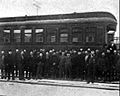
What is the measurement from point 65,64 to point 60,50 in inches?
37.2

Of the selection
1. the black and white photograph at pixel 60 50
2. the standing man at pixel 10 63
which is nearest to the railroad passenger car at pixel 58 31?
the black and white photograph at pixel 60 50

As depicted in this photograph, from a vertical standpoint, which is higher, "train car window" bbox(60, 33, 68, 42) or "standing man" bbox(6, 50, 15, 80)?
"train car window" bbox(60, 33, 68, 42)

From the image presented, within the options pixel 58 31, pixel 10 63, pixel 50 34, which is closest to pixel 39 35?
pixel 50 34

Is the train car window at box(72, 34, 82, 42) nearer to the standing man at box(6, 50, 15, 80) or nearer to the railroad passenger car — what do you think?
the railroad passenger car

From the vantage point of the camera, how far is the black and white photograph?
868 centimetres

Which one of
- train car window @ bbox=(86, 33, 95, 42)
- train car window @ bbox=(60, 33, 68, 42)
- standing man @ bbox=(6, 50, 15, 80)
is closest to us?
standing man @ bbox=(6, 50, 15, 80)

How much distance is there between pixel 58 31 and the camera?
35.4ft

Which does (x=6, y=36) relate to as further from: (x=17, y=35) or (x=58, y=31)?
(x=58, y=31)

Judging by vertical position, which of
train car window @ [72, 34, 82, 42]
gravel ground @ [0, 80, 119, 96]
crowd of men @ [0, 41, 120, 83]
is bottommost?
gravel ground @ [0, 80, 119, 96]

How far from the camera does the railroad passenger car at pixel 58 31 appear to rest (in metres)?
10.2

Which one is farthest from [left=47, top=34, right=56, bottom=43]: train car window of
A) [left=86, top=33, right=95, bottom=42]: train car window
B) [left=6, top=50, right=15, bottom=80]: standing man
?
[left=6, top=50, right=15, bottom=80]: standing man

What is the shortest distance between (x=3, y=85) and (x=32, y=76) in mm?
1885

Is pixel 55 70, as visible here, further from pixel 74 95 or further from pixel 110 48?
pixel 74 95

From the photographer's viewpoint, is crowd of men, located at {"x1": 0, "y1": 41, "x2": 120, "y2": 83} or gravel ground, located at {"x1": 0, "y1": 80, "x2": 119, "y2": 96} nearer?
gravel ground, located at {"x1": 0, "y1": 80, "x2": 119, "y2": 96}
